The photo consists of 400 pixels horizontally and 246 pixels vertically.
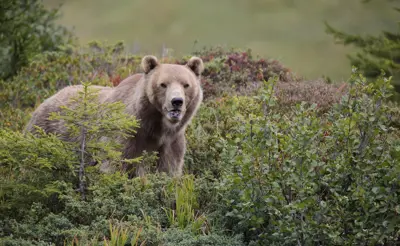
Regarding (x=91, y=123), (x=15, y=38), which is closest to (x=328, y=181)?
(x=91, y=123)

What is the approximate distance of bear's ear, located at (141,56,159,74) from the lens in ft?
24.7

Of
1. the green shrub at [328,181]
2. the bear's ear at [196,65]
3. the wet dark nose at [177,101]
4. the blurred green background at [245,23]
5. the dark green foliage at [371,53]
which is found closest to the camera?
the green shrub at [328,181]

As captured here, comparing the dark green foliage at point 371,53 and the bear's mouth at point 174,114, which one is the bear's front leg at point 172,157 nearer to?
the bear's mouth at point 174,114

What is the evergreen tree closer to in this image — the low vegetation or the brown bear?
the low vegetation

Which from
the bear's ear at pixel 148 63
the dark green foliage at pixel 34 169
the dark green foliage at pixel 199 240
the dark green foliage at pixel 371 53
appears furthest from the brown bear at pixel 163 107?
the dark green foliage at pixel 371 53

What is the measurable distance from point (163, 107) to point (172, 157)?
2.14 ft

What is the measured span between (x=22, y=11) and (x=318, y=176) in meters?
10.2

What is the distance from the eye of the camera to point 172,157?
24.6ft

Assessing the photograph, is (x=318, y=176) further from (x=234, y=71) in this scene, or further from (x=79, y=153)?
(x=234, y=71)

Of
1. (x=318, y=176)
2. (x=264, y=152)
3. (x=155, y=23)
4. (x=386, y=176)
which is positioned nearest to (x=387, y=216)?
(x=386, y=176)

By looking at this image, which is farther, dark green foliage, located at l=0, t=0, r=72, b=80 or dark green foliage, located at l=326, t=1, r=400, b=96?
dark green foliage, located at l=326, t=1, r=400, b=96

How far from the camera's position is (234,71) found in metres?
11.7

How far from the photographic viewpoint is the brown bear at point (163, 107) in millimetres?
7133

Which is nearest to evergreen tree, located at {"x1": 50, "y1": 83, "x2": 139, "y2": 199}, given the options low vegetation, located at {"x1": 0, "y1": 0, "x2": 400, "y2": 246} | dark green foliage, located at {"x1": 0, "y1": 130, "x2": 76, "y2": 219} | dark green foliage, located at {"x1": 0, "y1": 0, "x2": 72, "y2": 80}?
low vegetation, located at {"x1": 0, "y1": 0, "x2": 400, "y2": 246}
